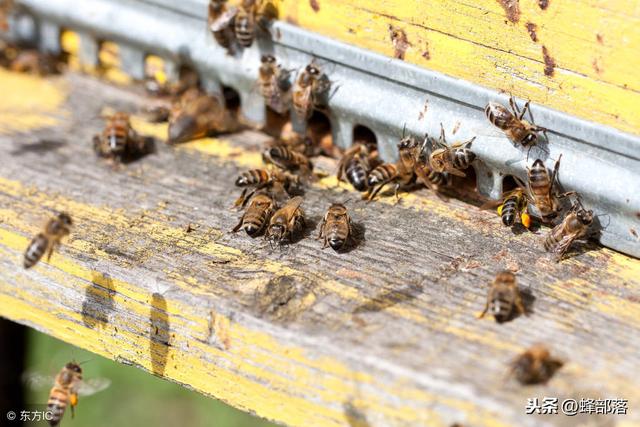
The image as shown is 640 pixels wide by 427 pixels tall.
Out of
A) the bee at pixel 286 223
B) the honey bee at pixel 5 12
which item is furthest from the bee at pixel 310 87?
the honey bee at pixel 5 12

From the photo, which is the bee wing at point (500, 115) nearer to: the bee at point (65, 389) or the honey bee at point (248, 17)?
the honey bee at point (248, 17)

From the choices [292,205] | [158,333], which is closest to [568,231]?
[292,205]

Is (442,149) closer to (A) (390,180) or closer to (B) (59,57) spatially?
(A) (390,180)

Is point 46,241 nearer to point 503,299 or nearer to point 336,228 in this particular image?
point 336,228

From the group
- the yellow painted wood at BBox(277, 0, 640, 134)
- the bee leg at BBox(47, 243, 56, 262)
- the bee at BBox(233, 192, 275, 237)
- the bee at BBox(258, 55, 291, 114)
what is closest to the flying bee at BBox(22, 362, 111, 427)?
the bee leg at BBox(47, 243, 56, 262)

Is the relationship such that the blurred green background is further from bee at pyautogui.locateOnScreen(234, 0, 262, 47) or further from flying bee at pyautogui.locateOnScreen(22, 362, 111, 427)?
bee at pyautogui.locateOnScreen(234, 0, 262, 47)

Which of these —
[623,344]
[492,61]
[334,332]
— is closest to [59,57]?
[492,61]
